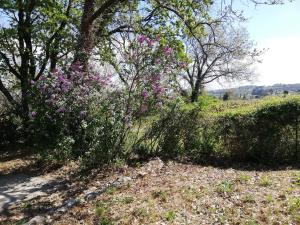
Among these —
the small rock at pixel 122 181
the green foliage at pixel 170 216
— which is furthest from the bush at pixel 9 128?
the green foliage at pixel 170 216

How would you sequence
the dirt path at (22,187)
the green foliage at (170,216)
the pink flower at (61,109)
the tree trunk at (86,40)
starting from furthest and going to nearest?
the tree trunk at (86,40), the pink flower at (61,109), the dirt path at (22,187), the green foliage at (170,216)

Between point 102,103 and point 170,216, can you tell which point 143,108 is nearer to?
point 102,103

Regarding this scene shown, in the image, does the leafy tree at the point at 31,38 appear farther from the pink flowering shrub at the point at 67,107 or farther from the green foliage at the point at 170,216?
the green foliage at the point at 170,216

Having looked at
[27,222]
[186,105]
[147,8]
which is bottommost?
[27,222]

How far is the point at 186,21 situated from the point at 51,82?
5646 mm

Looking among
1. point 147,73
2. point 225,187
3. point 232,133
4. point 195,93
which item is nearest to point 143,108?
point 147,73

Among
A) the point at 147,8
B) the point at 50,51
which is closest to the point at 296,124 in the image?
the point at 147,8

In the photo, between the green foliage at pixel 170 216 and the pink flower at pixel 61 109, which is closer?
the green foliage at pixel 170 216

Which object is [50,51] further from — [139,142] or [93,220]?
[93,220]

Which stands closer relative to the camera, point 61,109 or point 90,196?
point 90,196

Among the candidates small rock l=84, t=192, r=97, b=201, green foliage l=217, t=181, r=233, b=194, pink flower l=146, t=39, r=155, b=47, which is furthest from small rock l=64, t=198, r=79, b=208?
pink flower l=146, t=39, r=155, b=47

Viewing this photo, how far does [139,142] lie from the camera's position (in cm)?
937

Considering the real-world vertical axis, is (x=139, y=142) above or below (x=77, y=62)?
below

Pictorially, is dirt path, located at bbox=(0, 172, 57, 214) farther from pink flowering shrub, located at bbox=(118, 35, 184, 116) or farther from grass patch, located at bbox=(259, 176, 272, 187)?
grass patch, located at bbox=(259, 176, 272, 187)
